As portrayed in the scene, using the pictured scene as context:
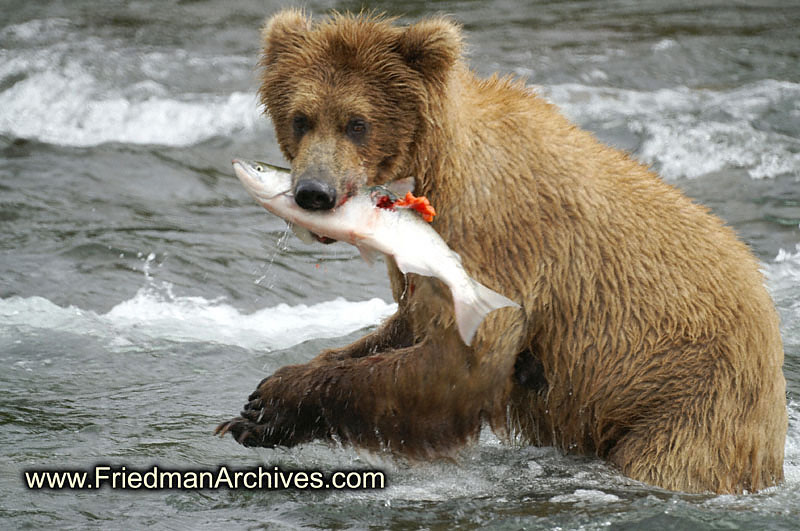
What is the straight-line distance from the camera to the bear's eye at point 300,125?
4793 mm

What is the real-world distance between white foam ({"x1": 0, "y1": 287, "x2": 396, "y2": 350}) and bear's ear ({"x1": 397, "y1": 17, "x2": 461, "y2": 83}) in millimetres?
3630

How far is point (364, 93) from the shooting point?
476cm

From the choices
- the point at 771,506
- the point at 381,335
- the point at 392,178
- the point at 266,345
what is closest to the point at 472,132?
the point at 392,178

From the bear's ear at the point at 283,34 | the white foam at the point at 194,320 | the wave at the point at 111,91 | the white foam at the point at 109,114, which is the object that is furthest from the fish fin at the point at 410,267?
the white foam at the point at 109,114

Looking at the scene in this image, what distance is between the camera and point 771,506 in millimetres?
5145

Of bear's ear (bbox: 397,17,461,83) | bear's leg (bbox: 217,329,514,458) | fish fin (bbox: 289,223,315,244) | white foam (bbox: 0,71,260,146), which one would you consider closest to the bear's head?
bear's ear (bbox: 397,17,461,83)

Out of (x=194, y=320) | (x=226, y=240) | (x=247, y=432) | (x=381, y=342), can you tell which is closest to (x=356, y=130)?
(x=381, y=342)

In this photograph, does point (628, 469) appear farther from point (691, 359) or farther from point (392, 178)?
point (392, 178)

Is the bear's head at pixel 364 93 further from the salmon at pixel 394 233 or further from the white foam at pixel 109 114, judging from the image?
the white foam at pixel 109 114

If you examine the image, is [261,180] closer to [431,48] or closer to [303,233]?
[303,233]

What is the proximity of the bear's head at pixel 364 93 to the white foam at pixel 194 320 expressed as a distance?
3.43m

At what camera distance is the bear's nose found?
4539 mm

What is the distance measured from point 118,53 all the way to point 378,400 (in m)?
10.5

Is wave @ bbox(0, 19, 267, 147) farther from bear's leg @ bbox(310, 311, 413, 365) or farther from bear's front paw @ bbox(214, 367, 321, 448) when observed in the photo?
bear's front paw @ bbox(214, 367, 321, 448)
